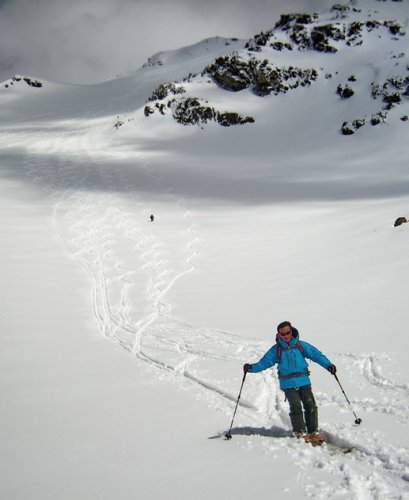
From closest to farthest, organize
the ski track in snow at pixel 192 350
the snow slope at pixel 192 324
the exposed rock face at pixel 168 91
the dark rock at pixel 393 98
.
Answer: the ski track in snow at pixel 192 350 < the snow slope at pixel 192 324 < the dark rock at pixel 393 98 < the exposed rock face at pixel 168 91

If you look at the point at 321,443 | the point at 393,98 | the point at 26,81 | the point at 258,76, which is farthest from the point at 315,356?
the point at 26,81

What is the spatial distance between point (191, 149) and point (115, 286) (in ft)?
114

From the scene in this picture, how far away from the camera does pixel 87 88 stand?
100625mm

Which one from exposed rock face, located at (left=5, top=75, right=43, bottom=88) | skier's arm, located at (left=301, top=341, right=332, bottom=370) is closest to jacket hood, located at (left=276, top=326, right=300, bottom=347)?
skier's arm, located at (left=301, top=341, right=332, bottom=370)

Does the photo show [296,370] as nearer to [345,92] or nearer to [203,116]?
[203,116]

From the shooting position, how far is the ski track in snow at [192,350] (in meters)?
4.60

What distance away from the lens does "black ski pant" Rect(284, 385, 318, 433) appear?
219 inches

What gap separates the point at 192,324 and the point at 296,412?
5.79 m

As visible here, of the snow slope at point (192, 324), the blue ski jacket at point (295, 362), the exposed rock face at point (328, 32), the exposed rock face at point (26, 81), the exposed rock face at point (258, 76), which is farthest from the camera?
the exposed rock face at point (26, 81)

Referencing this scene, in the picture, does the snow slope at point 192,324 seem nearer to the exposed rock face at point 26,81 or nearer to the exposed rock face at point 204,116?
the exposed rock face at point 204,116

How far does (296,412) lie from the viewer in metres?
5.65

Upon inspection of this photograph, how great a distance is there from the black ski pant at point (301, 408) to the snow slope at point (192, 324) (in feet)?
1.04

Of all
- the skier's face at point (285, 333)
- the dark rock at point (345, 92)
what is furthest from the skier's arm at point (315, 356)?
the dark rock at point (345, 92)

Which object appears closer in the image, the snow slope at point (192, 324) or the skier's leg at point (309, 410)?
the snow slope at point (192, 324)
